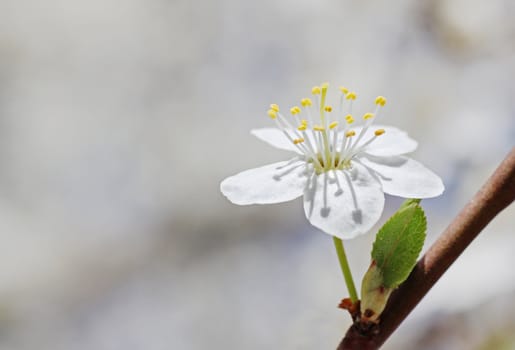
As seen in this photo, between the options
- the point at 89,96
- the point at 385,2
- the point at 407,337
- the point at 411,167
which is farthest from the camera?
the point at 385,2

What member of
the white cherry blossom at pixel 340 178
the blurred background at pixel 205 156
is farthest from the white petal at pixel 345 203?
the blurred background at pixel 205 156

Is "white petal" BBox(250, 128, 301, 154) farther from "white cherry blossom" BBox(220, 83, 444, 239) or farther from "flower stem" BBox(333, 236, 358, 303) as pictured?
"flower stem" BBox(333, 236, 358, 303)

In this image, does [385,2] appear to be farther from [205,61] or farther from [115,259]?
[115,259]

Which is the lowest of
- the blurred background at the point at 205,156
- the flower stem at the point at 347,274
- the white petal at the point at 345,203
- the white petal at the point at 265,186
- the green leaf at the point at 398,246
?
the blurred background at the point at 205,156

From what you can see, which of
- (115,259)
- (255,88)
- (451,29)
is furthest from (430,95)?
(115,259)

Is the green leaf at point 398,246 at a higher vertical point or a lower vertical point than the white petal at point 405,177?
lower

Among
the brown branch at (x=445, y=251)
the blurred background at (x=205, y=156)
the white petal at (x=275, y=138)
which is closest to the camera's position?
the brown branch at (x=445, y=251)

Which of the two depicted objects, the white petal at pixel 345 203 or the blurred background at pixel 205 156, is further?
the blurred background at pixel 205 156

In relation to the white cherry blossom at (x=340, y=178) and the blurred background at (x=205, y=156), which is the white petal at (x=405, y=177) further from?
the blurred background at (x=205, y=156)
